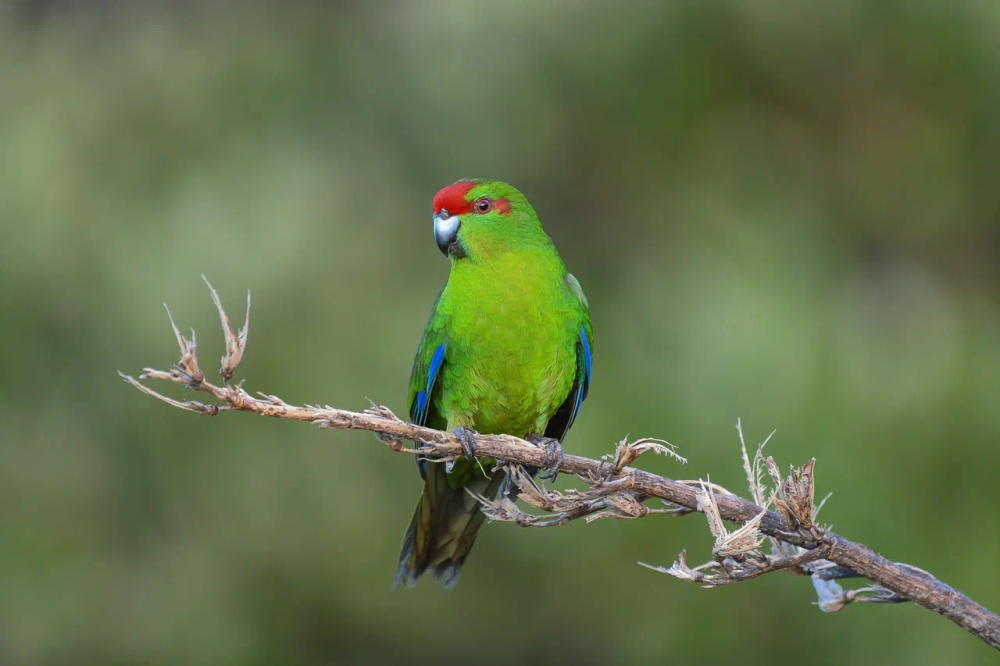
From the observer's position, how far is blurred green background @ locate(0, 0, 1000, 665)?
5492mm

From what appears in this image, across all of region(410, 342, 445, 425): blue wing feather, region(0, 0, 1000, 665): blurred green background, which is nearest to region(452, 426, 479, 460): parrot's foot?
region(410, 342, 445, 425): blue wing feather

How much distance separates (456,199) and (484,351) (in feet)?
2.04

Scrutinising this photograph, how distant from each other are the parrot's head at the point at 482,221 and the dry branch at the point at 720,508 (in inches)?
46.2

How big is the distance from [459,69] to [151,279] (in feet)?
8.07

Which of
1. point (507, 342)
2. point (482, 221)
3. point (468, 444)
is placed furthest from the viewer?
point (482, 221)

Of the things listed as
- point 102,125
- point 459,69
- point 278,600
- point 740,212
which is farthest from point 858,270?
point 102,125

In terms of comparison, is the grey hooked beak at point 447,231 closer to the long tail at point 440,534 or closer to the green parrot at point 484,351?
the green parrot at point 484,351

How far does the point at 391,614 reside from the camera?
628 cm

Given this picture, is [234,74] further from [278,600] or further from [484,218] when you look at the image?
[484,218]

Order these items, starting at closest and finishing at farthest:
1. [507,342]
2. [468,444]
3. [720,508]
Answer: [720,508] → [468,444] → [507,342]

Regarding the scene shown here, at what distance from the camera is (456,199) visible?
349 centimetres

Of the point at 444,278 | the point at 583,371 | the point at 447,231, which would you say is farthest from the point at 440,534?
the point at 444,278

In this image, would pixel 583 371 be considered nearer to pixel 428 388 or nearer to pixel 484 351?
pixel 484 351

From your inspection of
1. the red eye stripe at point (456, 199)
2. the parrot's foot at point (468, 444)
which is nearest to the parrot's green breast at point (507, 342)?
the red eye stripe at point (456, 199)
